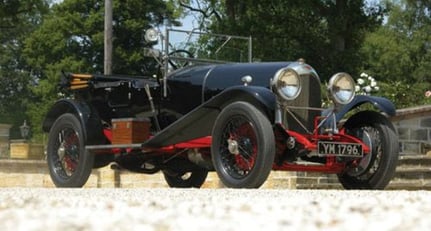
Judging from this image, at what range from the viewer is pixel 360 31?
88.8 feet

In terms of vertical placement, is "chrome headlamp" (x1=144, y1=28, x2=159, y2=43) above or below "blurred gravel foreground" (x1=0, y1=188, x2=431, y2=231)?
above

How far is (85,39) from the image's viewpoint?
4359 centimetres

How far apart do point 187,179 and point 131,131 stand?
149cm

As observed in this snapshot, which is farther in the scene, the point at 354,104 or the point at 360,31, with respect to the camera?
the point at 360,31

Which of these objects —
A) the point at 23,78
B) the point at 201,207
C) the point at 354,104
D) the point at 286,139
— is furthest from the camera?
the point at 23,78

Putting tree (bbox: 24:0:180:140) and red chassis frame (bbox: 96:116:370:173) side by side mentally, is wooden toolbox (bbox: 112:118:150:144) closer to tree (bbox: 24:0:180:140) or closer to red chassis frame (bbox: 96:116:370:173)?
red chassis frame (bbox: 96:116:370:173)

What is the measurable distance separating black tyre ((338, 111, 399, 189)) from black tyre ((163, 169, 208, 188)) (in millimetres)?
2296

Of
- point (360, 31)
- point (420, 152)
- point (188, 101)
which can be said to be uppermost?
point (360, 31)

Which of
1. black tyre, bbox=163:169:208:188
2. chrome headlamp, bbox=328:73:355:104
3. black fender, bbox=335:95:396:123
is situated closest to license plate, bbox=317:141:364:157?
black fender, bbox=335:95:396:123

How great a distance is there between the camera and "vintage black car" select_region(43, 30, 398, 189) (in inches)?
289

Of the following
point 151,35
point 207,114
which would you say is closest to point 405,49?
point 151,35

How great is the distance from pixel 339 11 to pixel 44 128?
684 inches

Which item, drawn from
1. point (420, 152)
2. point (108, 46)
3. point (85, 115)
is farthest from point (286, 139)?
point (108, 46)

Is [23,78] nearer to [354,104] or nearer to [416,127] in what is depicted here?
[416,127]
